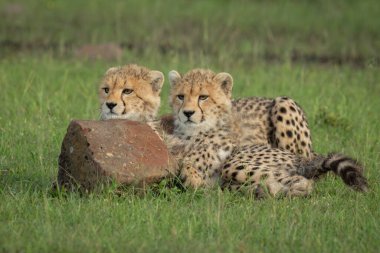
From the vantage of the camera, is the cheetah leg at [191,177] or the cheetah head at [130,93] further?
the cheetah head at [130,93]

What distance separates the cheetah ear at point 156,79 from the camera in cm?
647

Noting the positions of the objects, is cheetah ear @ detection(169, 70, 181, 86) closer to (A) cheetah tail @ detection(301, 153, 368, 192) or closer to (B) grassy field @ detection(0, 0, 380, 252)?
(B) grassy field @ detection(0, 0, 380, 252)

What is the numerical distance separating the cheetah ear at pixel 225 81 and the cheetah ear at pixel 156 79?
1.32 feet

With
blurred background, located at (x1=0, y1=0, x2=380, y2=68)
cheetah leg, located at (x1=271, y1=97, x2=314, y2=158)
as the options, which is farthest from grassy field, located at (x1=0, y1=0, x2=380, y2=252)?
cheetah leg, located at (x1=271, y1=97, x2=314, y2=158)

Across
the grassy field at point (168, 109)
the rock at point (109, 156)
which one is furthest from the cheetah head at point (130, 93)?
the grassy field at point (168, 109)

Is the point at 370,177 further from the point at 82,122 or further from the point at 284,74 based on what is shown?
the point at 284,74

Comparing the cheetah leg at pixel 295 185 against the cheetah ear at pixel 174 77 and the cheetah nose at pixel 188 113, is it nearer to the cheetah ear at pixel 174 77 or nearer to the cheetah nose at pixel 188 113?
the cheetah nose at pixel 188 113

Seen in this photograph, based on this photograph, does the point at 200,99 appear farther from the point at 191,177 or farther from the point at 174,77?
the point at 191,177

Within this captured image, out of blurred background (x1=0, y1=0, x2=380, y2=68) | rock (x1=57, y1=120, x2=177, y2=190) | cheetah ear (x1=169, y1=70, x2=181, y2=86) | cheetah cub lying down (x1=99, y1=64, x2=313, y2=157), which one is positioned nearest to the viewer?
rock (x1=57, y1=120, x2=177, y2=190)

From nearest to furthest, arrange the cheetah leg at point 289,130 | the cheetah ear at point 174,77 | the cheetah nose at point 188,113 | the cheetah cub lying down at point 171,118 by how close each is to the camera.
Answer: the cheetah nose at point 188,113 → the cheetah cub lying down at point 171,118 → the cheetah ear at point 174,77 → the cheetah leg at point 289,130

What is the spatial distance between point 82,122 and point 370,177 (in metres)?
2.22

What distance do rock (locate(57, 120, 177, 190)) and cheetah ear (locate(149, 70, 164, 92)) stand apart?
0.84m

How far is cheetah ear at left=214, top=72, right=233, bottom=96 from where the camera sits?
6461 mm

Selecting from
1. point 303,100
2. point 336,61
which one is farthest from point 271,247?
point 336,61
